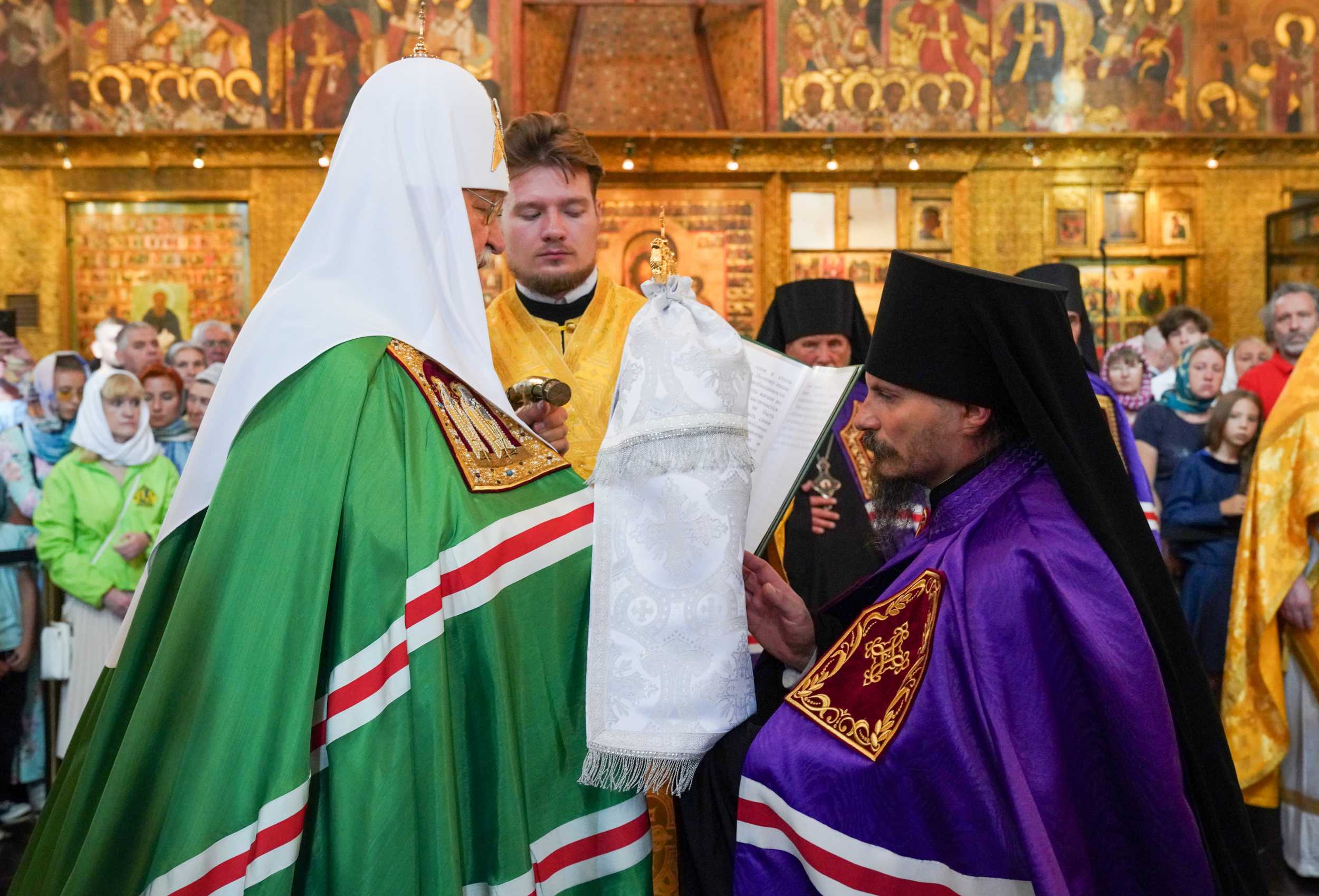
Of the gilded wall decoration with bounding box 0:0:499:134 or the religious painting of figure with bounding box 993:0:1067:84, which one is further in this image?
the religious painting of figure with bounding box 993:0:1067:84

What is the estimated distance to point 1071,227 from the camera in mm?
13500

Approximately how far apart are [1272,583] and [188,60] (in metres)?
12.6

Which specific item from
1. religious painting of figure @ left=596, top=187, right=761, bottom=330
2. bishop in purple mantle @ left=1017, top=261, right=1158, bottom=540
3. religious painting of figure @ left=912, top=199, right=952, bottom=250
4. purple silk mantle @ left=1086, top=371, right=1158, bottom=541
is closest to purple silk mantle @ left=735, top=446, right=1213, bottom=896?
bishop in purple mantle @ left=1017, top=261, right=1158, bottom=540

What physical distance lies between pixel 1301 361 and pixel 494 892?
3.95 m

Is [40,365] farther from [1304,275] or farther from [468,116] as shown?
[1304,275]

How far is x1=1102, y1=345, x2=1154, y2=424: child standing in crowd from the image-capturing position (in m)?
6.88

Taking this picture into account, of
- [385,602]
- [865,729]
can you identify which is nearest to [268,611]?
[385,602]

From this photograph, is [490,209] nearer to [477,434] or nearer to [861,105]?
[477,434]

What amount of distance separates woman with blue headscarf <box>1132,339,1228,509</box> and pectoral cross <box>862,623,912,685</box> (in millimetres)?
4063

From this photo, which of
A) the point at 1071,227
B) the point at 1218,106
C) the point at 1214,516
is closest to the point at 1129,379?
the point at 1214,516

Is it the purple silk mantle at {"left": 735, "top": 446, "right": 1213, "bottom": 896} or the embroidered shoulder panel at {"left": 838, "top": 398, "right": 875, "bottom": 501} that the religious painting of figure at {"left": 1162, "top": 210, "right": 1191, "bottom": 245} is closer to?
the embroidered shoulder panel at {"left": 838, "top": 398, "right": 875, "bottom": 501}

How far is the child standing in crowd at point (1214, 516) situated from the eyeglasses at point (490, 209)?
3802 millimetres

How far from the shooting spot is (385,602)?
1.92m

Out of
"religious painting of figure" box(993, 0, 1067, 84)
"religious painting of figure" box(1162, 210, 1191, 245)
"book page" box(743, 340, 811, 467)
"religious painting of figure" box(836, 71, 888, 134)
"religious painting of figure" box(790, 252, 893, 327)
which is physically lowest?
"book page" box(743, 340, 811, 467)
